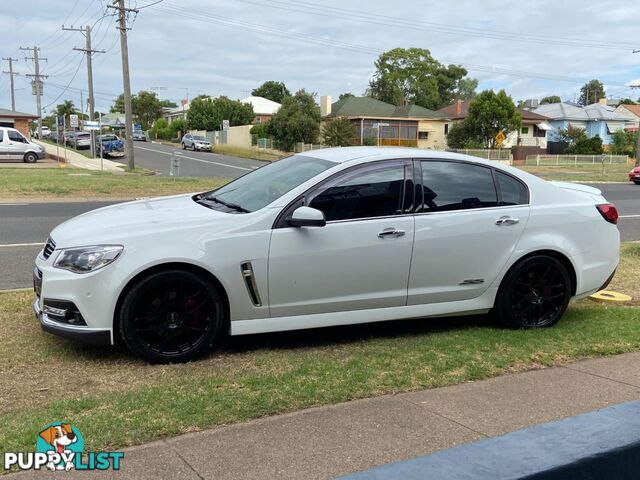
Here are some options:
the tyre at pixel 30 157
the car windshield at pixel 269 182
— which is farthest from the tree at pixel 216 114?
the car windshield at pixel 269 182

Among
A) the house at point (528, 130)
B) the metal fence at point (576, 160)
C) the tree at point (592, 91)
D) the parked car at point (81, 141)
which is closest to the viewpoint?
the metal fence at point (576, 160)

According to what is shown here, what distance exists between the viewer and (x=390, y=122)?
58.1 m

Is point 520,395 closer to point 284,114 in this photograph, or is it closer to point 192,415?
point 192,415

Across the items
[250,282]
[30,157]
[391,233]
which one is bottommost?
[250,282]

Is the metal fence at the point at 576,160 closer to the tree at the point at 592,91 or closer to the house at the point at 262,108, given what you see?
the house at the point at 262,108

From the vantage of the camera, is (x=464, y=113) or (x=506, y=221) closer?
(x=506, y=221)

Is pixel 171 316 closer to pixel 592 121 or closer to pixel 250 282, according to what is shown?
pixel 250 282

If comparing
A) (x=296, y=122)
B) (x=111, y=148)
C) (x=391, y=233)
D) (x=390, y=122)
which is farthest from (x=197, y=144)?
(x=391, y=233)

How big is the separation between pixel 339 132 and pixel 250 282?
4492 cm

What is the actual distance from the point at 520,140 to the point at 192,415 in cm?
5831

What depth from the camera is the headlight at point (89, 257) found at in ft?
14.3

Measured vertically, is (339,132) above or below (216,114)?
below

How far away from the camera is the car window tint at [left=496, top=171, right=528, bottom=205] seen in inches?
218

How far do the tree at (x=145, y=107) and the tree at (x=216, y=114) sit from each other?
107ft
